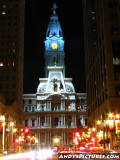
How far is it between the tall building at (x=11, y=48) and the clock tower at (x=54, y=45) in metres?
25.8

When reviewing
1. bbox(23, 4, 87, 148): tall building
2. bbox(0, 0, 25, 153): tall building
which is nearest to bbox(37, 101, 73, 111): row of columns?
bbox(23, 4, 87, 148): tall building

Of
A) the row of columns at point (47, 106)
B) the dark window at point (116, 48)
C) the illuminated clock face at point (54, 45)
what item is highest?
the illuminated clock face at point (54, 45)

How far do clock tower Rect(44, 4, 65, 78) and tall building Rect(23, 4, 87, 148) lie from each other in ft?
11.4

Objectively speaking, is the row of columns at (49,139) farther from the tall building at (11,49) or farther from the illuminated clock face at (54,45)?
the illuminated clock face at (54,45)

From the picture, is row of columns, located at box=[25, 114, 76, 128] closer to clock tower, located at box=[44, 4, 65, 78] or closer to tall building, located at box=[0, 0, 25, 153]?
tall building, located at box=[0, 0, 25, 153]

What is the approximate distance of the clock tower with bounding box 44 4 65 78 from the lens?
150750 mm

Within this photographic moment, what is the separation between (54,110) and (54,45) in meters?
38.0

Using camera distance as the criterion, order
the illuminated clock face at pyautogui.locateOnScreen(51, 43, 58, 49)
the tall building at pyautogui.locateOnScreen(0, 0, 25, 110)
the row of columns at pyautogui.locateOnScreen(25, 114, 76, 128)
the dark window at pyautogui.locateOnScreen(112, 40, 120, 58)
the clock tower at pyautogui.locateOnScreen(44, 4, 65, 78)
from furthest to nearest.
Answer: the illuminated clock face at pyautogui.locateOnScreen(51, 43, 58, 49) → the clock tower at pyautogui.locateOnScreen(44, 4, 65, 78) → the row of columns at pyautogui.locateOnScreen(25, 114, 76, 128) → the tall building at pyautogui.locateOnScreen(0, 0, 25, 110) → the dark window at pyautogui.locateOnScreen(112, 40, 120, 58)

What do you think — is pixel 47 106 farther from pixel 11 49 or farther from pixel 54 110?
pixel 11 49

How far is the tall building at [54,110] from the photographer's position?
131875 millimetres

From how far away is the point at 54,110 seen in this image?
5325 inches

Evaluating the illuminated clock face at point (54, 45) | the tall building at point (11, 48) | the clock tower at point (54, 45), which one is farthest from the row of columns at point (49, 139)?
the illuminated clock face at point (54, 45)

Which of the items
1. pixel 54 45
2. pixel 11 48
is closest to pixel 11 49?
pixel 11 48

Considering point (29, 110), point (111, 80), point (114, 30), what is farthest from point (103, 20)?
point (29, 110)
